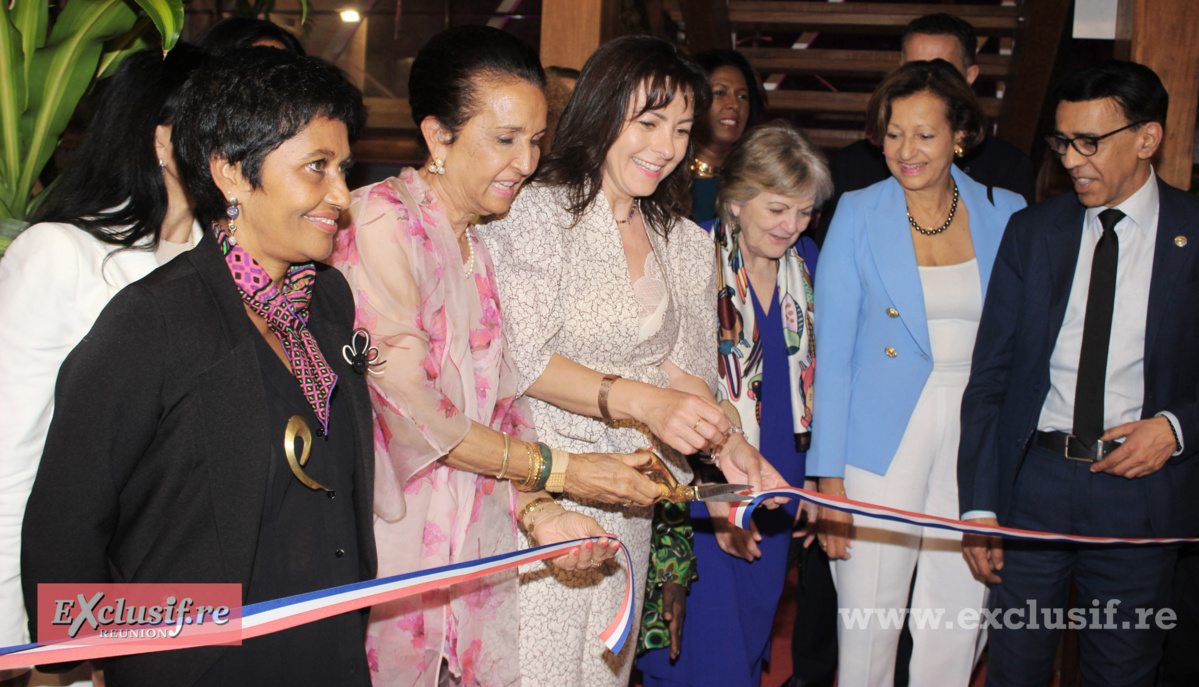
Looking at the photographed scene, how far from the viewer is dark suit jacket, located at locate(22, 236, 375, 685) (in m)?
1.24

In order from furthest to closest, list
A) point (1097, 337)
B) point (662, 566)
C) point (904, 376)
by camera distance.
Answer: point (904, 376), point (662, 566), point (1097, 337)

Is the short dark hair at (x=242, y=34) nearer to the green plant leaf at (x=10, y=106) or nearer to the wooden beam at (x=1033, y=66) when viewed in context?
the green plant leaf at (x=10, y=106)

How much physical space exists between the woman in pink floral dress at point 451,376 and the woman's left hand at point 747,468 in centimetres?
35

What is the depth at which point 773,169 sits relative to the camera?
2.75 meters

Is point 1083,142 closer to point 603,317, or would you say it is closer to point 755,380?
point 755,380

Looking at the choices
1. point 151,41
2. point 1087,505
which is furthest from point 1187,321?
point 151,41

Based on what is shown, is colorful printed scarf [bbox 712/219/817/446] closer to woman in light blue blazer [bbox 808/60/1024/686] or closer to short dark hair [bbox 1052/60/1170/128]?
woman in light blue blazer [bbox 808/60/1024/686]

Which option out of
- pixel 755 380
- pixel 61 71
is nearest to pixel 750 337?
pixel 755 380

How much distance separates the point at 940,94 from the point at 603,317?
4.67ft

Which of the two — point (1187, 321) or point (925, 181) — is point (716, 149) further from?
point (1187, 321)

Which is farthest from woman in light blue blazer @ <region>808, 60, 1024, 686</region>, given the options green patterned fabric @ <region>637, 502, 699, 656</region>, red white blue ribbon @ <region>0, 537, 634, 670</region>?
red white blue ribbon @ <region>0, 537, 634, 670</region>

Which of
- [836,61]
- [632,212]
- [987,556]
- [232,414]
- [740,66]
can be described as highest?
[836,61]

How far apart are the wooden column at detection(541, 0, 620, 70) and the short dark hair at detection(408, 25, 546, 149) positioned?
2310mm

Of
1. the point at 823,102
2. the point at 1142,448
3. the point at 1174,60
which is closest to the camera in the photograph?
the point at 1142,448
